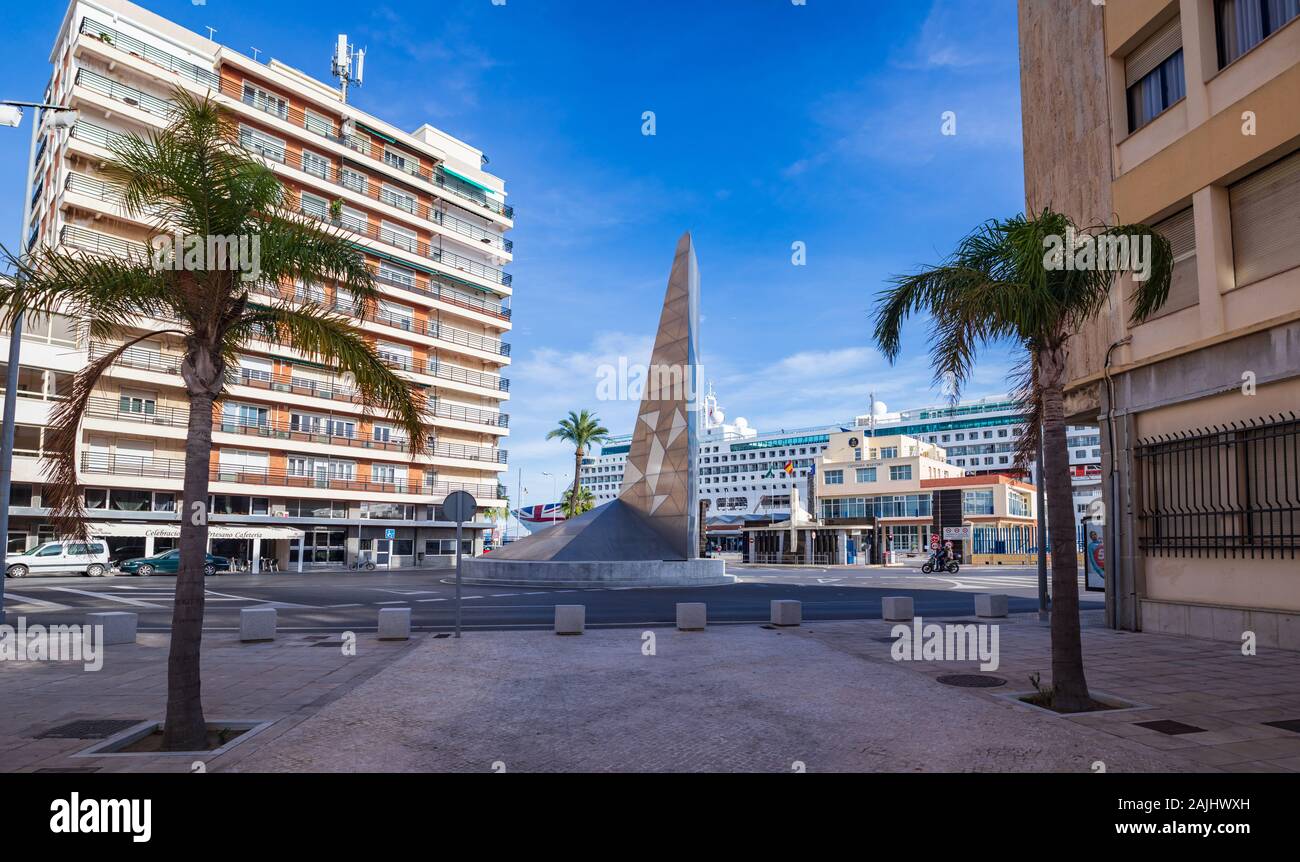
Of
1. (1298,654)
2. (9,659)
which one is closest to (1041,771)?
(1298,654)

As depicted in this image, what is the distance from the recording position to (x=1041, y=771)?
19.1 feet

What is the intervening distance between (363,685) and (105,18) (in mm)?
50820

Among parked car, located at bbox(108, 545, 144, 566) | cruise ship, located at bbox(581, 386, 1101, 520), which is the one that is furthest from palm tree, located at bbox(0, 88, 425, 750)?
cruise ship, located at bbox(581, 386, 1101, 520)

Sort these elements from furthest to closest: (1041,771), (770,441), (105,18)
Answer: (770,441), (105,18), (1041,771)

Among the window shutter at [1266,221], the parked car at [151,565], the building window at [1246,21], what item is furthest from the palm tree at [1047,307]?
the parked car at [151,565]

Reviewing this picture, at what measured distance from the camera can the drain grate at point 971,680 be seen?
9.34 metres

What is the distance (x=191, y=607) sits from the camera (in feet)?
22.8

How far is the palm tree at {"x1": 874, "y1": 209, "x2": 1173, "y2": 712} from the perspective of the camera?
8.02 metres

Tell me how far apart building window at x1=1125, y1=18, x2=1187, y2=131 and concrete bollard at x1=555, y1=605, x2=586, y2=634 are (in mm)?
13539

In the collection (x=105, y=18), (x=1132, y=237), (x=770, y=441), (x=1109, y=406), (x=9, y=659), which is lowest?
(x=9, y=659)

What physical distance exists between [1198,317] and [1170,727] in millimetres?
8709

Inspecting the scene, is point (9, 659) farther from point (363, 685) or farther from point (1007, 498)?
point (1007, 498)
